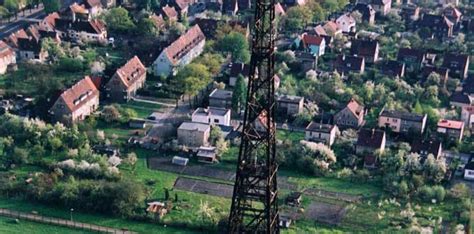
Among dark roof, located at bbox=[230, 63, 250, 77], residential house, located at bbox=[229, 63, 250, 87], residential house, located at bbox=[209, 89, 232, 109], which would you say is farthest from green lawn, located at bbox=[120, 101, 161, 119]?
dark roof, located at bbox=[230, 63, 250, 77]

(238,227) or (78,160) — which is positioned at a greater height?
(238,227)

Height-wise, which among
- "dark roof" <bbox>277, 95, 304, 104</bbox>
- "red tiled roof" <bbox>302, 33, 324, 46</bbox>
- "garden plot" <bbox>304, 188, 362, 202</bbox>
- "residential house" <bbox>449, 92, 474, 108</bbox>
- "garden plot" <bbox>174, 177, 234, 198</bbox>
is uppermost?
"red tiled roof" <bbox>302, 33, 324, 46</bbox>

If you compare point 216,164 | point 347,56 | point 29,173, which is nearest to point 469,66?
point 347,56

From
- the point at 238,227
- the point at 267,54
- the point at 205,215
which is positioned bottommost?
the point at 205,215

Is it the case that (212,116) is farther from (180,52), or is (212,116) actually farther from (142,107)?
(180,52)

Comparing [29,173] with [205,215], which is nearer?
[205,215]

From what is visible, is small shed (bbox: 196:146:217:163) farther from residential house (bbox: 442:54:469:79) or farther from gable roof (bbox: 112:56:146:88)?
residential house (bbox: 442:54:469:79)

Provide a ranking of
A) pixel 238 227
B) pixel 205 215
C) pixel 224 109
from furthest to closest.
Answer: pixel 224 109
pixel 205 215
pixel 238 227

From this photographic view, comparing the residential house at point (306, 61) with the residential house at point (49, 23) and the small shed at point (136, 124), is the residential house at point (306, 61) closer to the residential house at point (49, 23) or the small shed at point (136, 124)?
the small shed at point (136, 124)

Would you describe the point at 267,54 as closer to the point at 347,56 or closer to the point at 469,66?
the point at 347,56
